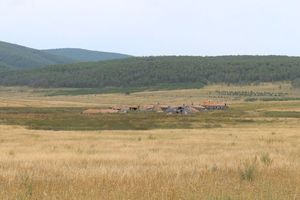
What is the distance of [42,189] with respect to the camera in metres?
9.63

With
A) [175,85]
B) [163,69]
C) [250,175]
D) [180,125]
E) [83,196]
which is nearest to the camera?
[83,196]

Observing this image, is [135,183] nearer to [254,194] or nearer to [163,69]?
[254,194]

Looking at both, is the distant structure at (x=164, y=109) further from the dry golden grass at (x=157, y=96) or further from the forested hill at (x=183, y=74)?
the forested hill at (x=183, y=74)

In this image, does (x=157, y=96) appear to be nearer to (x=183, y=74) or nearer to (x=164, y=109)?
(x=183, y=74)

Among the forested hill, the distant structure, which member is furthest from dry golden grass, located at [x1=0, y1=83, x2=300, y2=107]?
the distant structure

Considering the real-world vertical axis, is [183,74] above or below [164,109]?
above

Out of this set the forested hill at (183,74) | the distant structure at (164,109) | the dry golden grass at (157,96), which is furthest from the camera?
the forested hill at (183,74)

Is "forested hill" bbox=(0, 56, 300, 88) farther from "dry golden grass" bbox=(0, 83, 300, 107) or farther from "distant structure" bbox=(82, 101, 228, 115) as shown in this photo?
"distant structure" bbox=(82, 101, 228, 115)

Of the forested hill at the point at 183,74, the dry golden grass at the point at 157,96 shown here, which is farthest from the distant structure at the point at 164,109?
the forested hill at the point at 183,74

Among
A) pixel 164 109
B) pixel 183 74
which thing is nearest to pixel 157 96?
pixel 183 74

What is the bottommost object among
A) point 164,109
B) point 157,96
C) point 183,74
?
point 157,96

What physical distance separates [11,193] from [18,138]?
26.1 metres

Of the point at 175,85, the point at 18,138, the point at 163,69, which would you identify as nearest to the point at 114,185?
the point at 18,138

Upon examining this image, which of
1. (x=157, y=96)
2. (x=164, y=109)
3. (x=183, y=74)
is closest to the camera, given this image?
(x=164, y=109)
